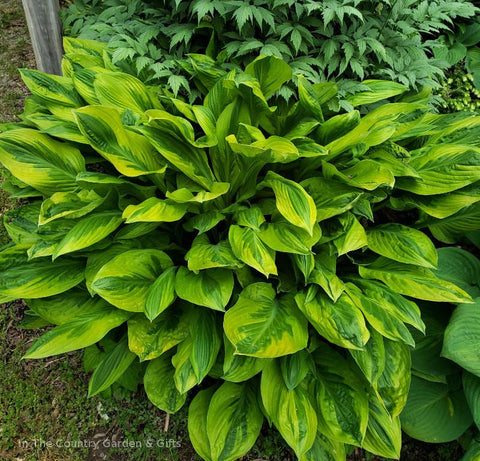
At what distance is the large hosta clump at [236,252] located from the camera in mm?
1786

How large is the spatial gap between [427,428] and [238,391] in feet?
2.99

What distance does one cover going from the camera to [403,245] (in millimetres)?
2023

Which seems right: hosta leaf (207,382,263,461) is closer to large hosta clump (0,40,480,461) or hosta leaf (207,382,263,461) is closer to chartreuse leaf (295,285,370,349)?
large hosta clump (0,40,480,461)

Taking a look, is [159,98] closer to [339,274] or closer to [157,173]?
[157,173]

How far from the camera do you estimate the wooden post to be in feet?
8.73

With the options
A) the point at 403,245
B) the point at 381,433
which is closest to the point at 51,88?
the point at 403,245

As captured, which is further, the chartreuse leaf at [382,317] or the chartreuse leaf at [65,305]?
the chartreuse leaf at [65,305]

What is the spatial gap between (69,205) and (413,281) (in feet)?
A: 5.21

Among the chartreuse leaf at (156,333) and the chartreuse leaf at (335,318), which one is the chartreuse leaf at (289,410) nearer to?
the chartreuse leaf at (335,318)

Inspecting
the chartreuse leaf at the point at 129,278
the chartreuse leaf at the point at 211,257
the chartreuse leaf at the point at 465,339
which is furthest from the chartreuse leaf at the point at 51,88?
the chartreuse leaf at the point at 465,339

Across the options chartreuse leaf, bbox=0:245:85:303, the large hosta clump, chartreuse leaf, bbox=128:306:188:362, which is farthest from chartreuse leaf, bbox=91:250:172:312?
chartreuse leaf, bbox=0:245:85:303

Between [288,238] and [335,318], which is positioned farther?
[288,238]

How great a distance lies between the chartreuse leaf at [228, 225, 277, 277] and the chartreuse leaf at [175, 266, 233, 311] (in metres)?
0.14

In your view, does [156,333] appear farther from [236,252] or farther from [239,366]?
[236,252]
